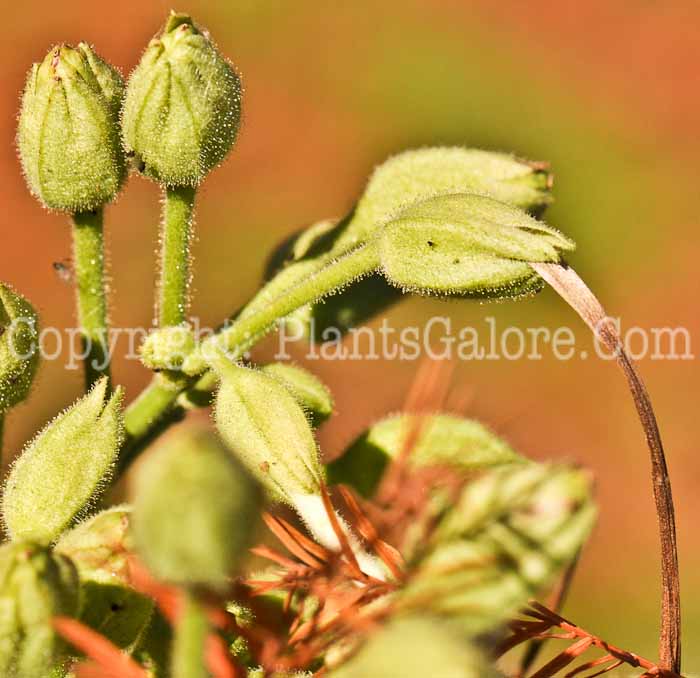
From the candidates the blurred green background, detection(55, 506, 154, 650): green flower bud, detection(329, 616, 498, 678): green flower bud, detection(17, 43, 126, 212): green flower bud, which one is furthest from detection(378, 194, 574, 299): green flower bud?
the blurred green background

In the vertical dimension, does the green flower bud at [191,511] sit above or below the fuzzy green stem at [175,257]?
below

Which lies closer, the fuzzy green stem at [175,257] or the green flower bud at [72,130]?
the green flower bud at [72,130]

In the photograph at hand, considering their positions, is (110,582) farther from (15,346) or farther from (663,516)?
(663,516)

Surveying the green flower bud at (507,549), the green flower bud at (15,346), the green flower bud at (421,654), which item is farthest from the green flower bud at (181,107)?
the green flower bud at (421,654)

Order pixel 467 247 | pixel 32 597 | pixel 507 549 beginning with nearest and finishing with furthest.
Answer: pixel 507 549
pixel 32 597
pixel 467 247

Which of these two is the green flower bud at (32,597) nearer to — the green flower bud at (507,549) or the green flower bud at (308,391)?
the green flower bud at (507,549)

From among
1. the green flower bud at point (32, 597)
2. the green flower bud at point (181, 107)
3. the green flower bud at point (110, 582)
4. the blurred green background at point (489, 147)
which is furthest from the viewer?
the blurred green background at point (489, 147)

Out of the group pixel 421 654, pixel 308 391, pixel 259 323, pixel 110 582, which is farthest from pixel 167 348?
pixel 421 654

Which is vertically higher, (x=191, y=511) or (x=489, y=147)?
(x=191, y=511)
